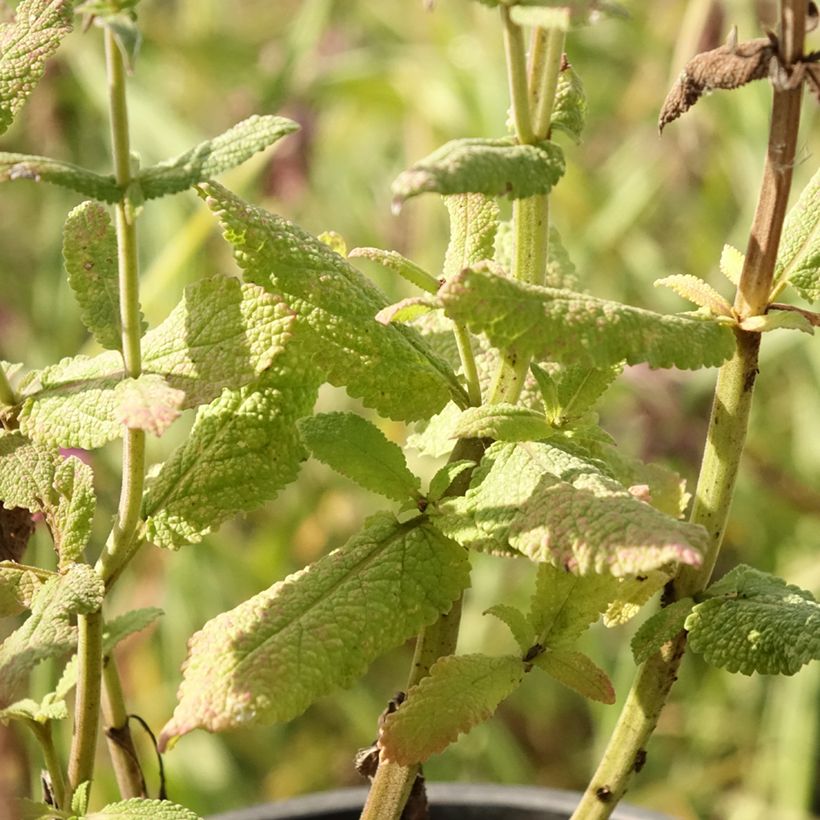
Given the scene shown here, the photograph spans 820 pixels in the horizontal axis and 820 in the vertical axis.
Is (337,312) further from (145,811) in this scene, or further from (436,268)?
(436,268)

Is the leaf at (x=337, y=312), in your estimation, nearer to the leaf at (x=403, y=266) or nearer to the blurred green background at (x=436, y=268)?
the leaf at (x=403, y=266)

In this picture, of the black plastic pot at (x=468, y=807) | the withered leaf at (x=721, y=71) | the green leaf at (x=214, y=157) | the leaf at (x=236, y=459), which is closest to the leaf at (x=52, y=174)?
the green leaf at (x=214, y=157)

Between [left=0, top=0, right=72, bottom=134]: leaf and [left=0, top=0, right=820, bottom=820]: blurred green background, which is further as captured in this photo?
[left=0, top=0, right=820, bottom=820]: blurred green background

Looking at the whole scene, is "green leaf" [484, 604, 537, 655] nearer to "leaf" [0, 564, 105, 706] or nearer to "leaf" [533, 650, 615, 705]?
"leaf" [533, 650, 615, 705]

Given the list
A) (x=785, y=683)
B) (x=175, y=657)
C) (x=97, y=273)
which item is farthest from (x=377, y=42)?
(x=97, y=273)

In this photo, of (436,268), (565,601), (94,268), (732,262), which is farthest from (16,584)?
(436,268)

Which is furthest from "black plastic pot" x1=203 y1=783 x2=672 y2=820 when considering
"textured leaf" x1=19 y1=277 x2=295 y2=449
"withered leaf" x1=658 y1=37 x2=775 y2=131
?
"withered leaf" x1=658 y1=37 x2=775 y2=131
